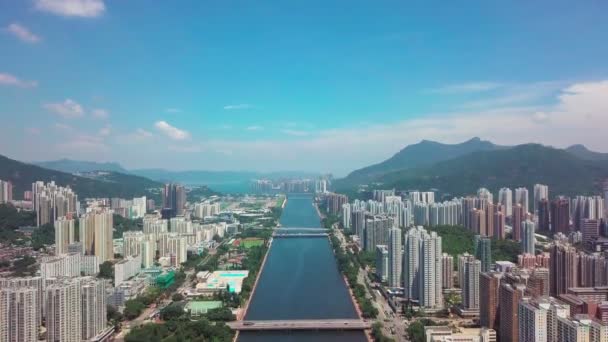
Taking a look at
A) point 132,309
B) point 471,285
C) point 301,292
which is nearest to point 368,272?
point 301,292

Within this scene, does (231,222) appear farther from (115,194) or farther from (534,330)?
(534,330)

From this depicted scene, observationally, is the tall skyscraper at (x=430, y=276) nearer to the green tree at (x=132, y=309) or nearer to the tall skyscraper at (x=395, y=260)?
the tall skyscraper at (x=395, y=260)

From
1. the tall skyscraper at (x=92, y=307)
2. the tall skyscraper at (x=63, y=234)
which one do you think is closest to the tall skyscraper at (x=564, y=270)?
the tall skyscraper at (x=92, y=307)

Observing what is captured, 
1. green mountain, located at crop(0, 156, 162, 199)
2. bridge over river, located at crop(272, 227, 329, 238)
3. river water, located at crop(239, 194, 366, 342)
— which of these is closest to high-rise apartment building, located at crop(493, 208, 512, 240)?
river water, located at crop(239, 194, 366, 342)

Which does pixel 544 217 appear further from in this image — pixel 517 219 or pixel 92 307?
pixel 92 307

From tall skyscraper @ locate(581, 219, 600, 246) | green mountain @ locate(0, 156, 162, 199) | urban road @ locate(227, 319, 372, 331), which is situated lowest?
urban road @ locate(227, 319, 372, 331)

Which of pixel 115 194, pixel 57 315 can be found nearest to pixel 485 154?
pixel 115 194

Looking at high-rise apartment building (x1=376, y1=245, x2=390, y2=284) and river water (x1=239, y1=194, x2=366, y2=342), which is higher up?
high-rise apartment building (x1=376, y1=245, x2=390, y2=284)

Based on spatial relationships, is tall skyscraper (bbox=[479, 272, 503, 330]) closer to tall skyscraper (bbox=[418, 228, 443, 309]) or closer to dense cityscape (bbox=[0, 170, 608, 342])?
dense cityscape (bbox=[0, 170, 608, 342])
